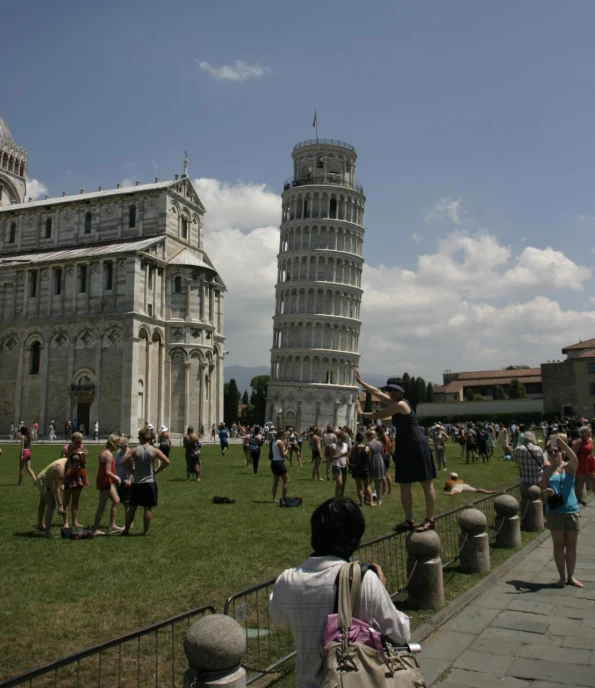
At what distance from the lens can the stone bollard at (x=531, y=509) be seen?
43.9 ft

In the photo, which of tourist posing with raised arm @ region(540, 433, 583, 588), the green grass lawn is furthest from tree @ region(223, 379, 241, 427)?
tourist posing with raised arm @ region(540, 433, 583, 588)

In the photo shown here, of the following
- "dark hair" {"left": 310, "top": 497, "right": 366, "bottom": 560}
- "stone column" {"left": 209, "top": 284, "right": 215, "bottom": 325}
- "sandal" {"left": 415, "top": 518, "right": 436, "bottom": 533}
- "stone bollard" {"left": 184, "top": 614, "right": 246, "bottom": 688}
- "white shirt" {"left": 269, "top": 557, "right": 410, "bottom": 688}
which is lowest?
"stone bollard" {"left": 184, "top": 614, "right": 246, "bottom": 688}

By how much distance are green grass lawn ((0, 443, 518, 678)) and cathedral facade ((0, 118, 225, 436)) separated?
2920 centimetres

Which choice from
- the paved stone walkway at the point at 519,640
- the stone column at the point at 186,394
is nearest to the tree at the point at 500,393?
the stone column at the point at 186,394

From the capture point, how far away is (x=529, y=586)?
9.10 m

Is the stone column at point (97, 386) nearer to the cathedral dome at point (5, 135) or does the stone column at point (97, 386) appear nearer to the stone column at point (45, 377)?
the stone column at point (45, 377)

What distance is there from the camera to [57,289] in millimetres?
50250

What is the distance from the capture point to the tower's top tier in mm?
78750

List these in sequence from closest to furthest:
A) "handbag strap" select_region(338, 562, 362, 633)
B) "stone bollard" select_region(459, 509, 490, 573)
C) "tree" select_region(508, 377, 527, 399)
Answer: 1. "handbag strap" select_region(338, 562, 362, 633)
2. "stone bollard" select_region(459, 509, 490, 573)
3. "tree" select_region(508, 377, 527, 399)

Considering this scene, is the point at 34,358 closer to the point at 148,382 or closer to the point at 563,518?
the point at 148,382

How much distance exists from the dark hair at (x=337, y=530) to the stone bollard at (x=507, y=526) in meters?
8.28

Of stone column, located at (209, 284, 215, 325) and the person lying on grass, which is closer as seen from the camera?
the person lying on grass

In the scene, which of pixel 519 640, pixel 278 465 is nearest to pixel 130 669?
pixel 519 640

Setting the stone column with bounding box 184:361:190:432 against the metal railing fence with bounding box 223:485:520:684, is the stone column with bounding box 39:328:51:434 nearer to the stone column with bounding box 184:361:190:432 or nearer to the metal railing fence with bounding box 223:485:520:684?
the stone column with bounding box 184:361:190:432
